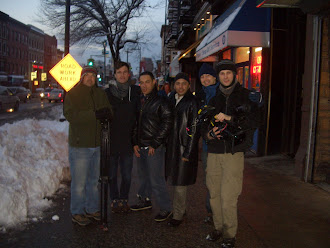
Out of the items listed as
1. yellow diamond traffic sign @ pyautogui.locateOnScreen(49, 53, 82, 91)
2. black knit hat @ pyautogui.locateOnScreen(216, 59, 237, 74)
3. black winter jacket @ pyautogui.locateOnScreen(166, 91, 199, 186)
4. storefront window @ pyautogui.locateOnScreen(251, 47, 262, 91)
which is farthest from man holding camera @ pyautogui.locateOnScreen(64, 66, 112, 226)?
yellow diamond traffic sign @ pyautogui.locateOnScreen(49, 53, 82, 91)

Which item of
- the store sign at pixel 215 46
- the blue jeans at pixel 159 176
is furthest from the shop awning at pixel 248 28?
the blue jeans at pixel 159 176

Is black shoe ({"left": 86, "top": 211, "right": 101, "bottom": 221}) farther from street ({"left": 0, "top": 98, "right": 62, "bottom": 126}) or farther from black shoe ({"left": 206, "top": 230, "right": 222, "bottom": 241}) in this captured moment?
street ({"left": 0, "top": 98, "right": 62, "bottom": 126})

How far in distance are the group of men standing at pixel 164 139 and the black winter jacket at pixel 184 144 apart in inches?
0.5

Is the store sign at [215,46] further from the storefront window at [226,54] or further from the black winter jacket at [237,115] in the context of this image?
the black winter jacket at [237,115]

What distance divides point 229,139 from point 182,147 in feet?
2.68

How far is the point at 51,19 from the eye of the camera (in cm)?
2352

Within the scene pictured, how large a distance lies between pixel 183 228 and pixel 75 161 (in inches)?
65.6

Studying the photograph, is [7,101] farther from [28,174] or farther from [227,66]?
[227,66]

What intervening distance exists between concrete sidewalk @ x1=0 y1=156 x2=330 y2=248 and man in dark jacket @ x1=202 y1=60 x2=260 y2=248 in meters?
0.48

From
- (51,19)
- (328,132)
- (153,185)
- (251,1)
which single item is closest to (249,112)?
(153,185)

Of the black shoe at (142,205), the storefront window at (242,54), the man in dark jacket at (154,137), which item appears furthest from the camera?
the storefront window at (242,54)

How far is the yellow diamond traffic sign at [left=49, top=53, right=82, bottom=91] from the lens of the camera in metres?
11.5

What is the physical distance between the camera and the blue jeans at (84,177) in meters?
4.44

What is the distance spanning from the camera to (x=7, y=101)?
24.7 m
